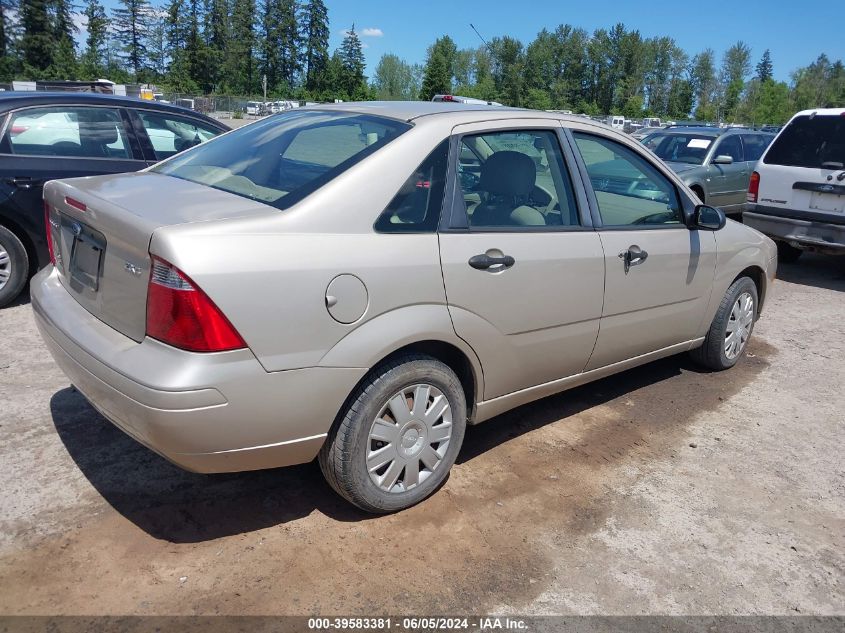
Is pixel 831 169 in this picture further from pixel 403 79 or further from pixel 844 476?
pixel 403 79

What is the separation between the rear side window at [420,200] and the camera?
9.83ft

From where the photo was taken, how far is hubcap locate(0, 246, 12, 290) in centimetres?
566

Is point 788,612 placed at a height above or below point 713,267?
below

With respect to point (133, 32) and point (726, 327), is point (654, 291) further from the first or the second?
point (133, 32)

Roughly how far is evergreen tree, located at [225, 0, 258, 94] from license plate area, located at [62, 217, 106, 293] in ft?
365

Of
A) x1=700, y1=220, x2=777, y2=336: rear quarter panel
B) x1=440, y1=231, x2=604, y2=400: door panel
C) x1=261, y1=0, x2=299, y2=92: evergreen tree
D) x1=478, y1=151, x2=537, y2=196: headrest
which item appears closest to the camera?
x1=440, y1=231, x2=604, y2=400: door panel

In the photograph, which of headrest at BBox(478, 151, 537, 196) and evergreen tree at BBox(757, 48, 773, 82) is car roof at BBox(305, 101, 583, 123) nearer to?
headrest at BBox(478, 151, 537, 196)

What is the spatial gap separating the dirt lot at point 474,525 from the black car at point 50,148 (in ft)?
5.26

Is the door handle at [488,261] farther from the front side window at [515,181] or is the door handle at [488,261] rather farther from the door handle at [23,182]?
the door handle at [23,182]

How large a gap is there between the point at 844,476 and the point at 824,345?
8.80 ft

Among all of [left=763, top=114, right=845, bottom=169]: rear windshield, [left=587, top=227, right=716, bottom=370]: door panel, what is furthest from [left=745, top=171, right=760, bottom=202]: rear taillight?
[left=587, top=227, right=716, bottom=370]: door panel

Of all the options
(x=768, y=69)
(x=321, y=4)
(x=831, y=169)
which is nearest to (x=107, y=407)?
(x=831, y=169)

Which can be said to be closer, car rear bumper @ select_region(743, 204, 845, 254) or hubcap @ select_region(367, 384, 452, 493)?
hubcap @ select_region(367, 384, 452, 493)

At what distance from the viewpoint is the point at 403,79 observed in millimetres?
131500
